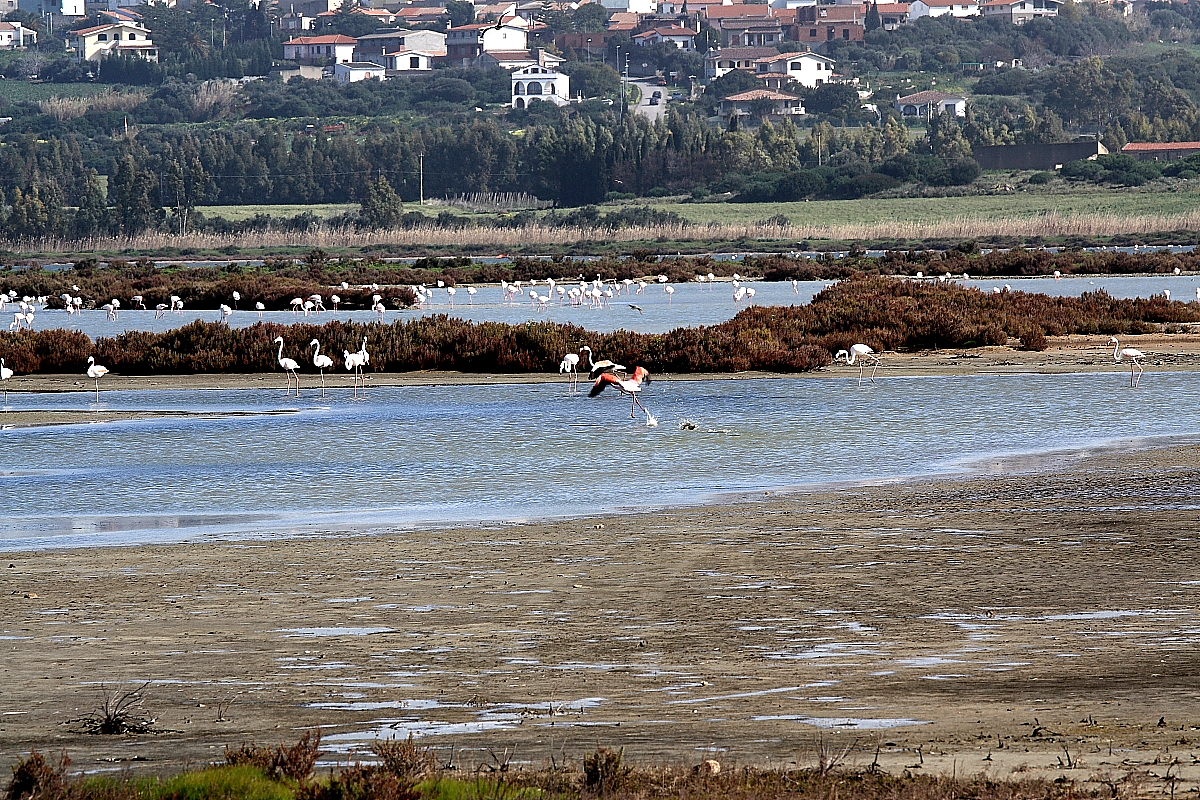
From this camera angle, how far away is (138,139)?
14775 centimetres

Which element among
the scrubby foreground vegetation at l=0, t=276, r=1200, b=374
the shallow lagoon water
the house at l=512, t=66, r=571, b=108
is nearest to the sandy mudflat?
the shallow lagoon water

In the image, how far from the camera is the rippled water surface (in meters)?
33.2

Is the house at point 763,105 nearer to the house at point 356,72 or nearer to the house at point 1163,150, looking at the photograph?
the house at point 1163,150

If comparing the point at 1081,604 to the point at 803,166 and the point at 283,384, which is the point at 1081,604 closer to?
the point at 283,384

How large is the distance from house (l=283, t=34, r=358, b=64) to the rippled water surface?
150240 millimetres

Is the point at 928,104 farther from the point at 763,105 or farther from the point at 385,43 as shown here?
the point at 385,43

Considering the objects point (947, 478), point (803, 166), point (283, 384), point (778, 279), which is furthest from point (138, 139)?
point (947, 478)

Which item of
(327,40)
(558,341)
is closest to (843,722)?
(558,341)

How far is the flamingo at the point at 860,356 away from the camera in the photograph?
21656mm

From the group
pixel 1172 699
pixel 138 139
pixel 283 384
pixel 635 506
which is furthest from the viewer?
pixel 138 139

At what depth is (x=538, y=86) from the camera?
17775 cm

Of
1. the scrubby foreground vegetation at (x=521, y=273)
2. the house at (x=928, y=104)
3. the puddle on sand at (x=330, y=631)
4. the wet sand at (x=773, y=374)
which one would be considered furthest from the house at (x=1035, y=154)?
the puddle on sand at (x=330, y=631)

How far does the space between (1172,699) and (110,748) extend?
151 inches

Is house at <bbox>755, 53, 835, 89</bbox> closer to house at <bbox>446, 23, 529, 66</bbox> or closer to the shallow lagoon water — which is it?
house at <bbox>446, 23, 529, 66</bbox>
